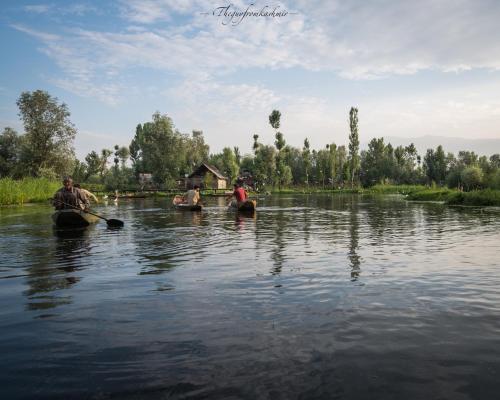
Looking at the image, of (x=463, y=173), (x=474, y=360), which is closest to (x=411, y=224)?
(x=474, y=360)

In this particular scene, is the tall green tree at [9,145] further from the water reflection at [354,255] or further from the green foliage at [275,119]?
the water reflection at [354,255]

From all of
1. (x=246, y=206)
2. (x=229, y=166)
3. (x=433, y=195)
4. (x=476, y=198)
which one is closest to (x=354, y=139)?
(x=229, y=166)

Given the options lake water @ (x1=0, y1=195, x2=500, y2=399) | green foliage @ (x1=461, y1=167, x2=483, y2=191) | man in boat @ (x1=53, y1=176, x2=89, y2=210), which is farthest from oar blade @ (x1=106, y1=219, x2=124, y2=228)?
green foliage @ (x1=461, y1=167, x2=483, y2=191)

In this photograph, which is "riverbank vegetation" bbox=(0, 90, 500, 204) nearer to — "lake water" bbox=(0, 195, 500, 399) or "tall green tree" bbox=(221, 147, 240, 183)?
"tall green tree" bbox=(221, 147, 240, 183)

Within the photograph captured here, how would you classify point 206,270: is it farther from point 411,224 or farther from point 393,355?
point 411,224

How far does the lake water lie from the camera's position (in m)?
4.35

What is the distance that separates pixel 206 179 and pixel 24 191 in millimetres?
48674

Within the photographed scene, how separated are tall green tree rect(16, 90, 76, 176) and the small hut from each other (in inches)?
1306

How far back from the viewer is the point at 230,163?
349 feet

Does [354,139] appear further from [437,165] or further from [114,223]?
[114,223]

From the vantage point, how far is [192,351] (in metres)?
5.17

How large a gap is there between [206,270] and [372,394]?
6510 mm

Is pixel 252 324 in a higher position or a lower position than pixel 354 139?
lower

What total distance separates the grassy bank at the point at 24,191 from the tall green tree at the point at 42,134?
13.3 m
